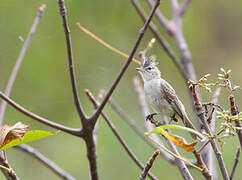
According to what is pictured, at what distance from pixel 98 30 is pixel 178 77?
1101mm

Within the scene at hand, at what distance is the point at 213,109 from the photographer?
1.31m

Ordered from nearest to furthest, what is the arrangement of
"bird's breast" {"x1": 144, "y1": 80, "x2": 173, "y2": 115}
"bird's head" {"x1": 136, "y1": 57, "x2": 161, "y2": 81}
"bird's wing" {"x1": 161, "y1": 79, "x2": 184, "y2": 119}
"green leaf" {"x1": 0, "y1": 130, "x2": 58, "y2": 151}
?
1. "green leaf" {"x1": 0, "y1": 130, "x2": 58, "y2": 151}
2. "bird's wing" {"x1": 161, "y1": 79, "x2": 184, "y2": 119}
3. "bird's breast" {"x1": 144, "y1": 80, "x2": 173, "y2": 115}
4. "bird's head" {"x1": 136, "y1": 57, "x2": 161, "y2": 81}

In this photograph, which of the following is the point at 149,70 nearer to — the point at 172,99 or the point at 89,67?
the point at 172,99

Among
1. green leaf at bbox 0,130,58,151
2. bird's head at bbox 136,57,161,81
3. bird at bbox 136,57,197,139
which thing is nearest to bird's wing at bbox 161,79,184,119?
bird at bbox 136,57,197,139

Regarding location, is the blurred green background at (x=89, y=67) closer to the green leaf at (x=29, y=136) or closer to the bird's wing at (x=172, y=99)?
the bird's wing at (x=172, y=99)

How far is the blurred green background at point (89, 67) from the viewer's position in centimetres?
429

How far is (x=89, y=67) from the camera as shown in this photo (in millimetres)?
4906

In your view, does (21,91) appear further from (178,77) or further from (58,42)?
(178,77)

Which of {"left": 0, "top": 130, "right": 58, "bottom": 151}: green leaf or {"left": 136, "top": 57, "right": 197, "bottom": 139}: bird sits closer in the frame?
{"left": 0, "top": 130, "right": 58, "bottom": 151}: green leaf

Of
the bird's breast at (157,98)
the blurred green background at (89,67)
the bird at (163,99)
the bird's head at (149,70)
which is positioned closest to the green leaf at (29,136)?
the bird at (163,99)

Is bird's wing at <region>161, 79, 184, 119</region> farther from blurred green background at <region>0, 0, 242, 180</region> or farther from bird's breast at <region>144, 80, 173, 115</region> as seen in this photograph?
blurred green background at <region>0, 0, 242, 180</region>

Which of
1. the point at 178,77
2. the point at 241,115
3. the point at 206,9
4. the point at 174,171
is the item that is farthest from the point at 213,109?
the point at 206,9

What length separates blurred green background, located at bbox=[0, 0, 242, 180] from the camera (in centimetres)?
429

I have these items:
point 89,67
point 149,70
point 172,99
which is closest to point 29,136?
point 172,99
